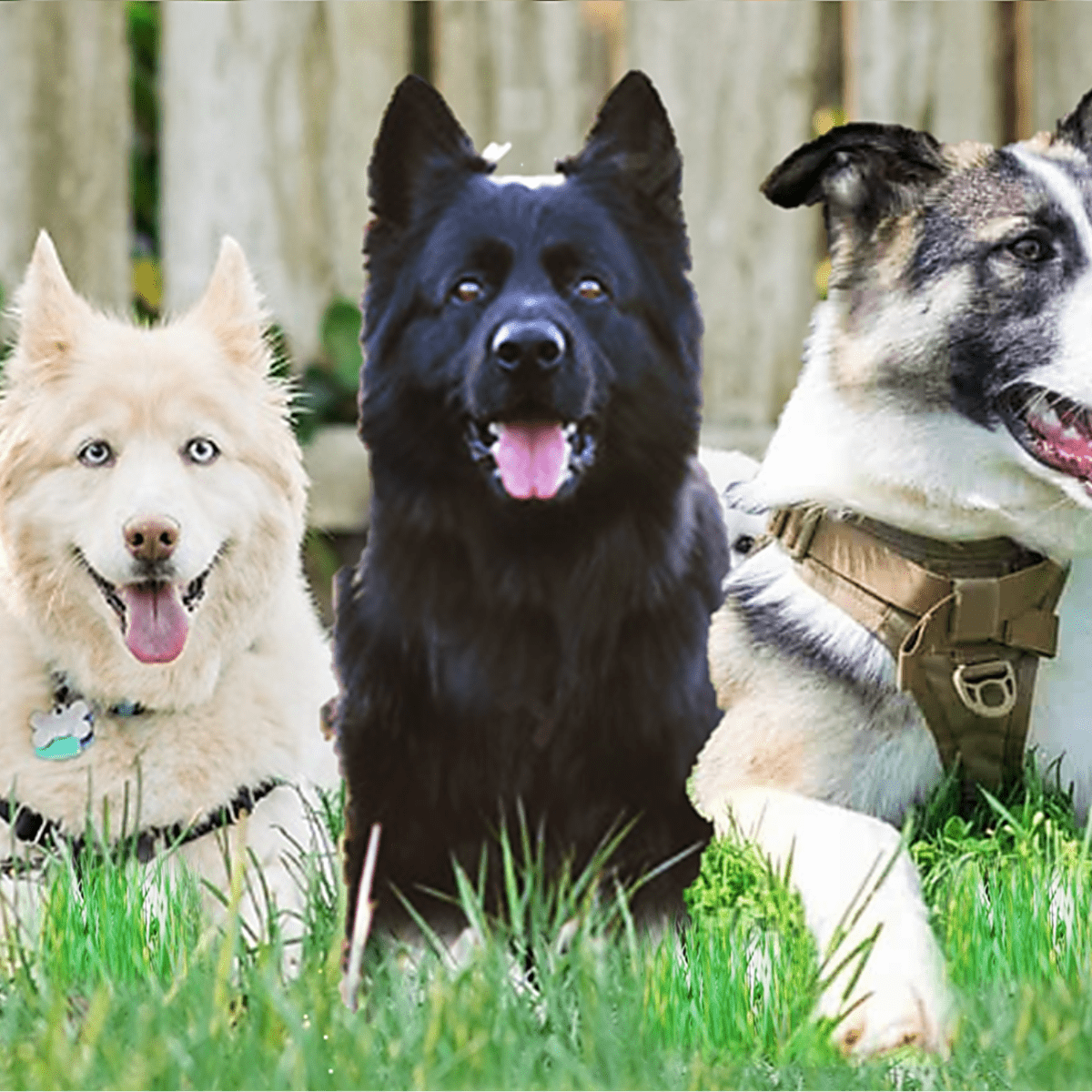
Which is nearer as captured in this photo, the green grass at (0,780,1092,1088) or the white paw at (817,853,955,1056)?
the green grass at (0,780,1092,1088)

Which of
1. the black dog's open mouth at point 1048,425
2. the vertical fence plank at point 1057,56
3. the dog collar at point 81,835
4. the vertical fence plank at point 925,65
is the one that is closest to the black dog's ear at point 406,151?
the dog collar at point 81,835

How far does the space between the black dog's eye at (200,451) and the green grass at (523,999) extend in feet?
1.78

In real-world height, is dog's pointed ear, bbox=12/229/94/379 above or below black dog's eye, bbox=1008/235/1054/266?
below

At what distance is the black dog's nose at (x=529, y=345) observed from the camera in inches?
85.8

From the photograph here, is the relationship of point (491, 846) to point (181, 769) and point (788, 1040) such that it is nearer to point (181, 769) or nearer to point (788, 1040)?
point (788, 1040)

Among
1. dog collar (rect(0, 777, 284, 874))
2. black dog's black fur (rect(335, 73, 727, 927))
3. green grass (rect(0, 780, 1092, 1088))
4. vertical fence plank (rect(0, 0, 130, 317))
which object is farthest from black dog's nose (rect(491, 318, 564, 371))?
vertical fence plank (rect(0, 0, 130, 317))

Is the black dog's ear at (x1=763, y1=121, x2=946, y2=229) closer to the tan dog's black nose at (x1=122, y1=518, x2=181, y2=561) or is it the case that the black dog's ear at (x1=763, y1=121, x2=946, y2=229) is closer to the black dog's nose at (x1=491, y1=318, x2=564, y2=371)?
the black dog's nose at (x1=491, y1=318, x2=564, y2=371)

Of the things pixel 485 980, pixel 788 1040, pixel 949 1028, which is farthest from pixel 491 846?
pixel 949 1028

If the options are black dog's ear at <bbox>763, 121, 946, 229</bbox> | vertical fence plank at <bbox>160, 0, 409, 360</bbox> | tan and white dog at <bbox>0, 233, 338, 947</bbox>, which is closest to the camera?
tan and white dog at <bbox>0, 233, 338, 947</bbox>

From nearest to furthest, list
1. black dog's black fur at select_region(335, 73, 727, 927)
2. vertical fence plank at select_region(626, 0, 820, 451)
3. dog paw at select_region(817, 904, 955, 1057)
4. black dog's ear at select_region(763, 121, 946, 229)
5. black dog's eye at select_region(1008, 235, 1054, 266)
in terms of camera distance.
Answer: black dog's black fur at select_region(335, 73, 727, 927), dog paw at select_region(817, 904, 955, 1057), black dog's ear at select_region(763, 121, 946, 229), black dog's eye at select_region(1008, 235, 1054, 266), vertical fence plank at select_region(626, 0, 820, 451)

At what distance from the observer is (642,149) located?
234cm

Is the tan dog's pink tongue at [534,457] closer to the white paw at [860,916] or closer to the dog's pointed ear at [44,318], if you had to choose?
the white paw at [860,916]

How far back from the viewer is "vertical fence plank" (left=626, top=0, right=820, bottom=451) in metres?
5.12

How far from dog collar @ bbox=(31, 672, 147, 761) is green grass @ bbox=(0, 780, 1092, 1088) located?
0.62 feet
